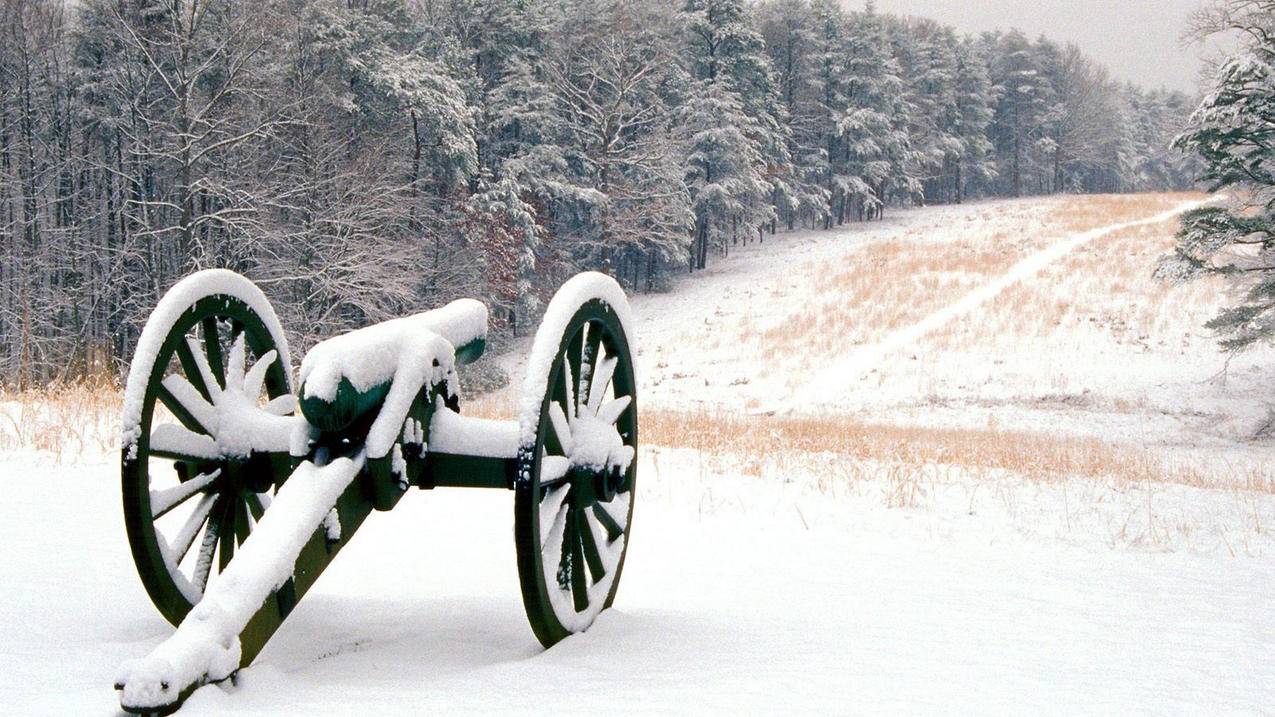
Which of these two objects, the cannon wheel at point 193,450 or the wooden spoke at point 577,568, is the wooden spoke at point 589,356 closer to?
the wooden spoke at point 577,568

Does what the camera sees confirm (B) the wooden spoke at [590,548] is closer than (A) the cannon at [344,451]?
No

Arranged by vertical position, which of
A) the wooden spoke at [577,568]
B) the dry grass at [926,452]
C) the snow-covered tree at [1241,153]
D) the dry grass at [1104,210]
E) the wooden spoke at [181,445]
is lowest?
the dry grass at [926,452]

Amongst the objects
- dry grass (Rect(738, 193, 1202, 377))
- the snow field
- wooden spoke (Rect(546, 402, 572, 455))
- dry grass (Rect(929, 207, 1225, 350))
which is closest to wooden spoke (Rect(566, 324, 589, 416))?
wooden spoke (Rect(546, 402, 572, 455))

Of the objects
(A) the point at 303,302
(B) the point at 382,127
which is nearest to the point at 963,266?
(B) the point at 382,127

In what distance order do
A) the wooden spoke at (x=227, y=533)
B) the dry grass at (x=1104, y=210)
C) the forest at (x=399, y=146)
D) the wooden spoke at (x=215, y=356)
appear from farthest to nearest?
the dry grass at (x=1104, y=210), the forest at (x=399, y=146), the wooden spoke at (x=215, y=356), the wooden spoke at (x=227, y=533)

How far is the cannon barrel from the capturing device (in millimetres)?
2951

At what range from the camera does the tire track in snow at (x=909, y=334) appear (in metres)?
24.1

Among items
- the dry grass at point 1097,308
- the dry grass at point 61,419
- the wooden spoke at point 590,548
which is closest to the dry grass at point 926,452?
the dry grass at point 61,419

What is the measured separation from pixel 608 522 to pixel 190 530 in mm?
1507

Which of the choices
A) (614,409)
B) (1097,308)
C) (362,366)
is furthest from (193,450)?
(1097,308)

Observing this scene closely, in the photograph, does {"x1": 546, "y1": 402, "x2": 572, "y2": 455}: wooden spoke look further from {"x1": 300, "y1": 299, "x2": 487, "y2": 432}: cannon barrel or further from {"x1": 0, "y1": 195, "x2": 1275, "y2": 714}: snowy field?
{"x1": 0, "y1": 195, "x2": 1275, "y2": 714}: snowy field

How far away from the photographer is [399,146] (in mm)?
29547

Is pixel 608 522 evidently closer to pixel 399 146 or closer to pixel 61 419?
pixel 61 419

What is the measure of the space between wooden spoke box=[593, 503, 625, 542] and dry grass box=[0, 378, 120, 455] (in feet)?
16.3
